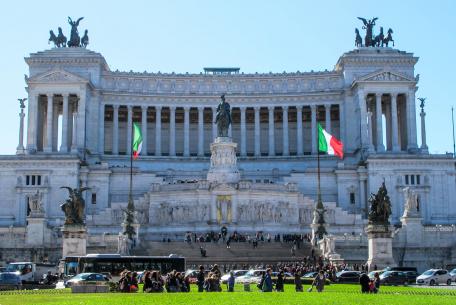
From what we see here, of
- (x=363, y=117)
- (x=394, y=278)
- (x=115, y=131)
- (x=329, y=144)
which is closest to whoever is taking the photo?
(x=394, y=278)

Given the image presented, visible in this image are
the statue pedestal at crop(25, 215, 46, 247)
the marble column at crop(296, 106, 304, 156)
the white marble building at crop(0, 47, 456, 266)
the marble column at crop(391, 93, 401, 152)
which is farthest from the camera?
the marble column at crop(296, 106, 304, 156)

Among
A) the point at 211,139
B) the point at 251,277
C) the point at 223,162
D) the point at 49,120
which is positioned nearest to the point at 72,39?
the point at 49,120

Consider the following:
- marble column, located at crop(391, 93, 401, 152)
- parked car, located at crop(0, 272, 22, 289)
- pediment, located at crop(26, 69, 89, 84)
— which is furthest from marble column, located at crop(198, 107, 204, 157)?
parked car, located at crop(0, 272, 22, 289)

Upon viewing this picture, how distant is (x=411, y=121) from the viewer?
11388cm

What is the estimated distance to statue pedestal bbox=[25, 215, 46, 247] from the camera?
7725 centimetres

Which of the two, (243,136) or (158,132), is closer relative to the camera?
(158,132)

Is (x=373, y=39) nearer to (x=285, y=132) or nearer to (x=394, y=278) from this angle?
(x=285, y=132)

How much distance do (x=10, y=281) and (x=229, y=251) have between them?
29.7 m

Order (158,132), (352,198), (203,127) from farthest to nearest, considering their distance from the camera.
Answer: (203,127) → (158,132) → (352,198)

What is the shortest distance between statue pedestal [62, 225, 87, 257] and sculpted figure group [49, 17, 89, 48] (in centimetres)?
6153

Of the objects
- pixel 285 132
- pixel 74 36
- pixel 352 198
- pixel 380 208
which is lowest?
pixel 380 208

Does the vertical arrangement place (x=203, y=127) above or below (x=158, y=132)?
above

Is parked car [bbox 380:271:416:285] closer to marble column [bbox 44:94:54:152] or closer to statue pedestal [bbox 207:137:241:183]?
statue pedestal [bbox 207:137:241:183]

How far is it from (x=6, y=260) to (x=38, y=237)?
3.70 metres
